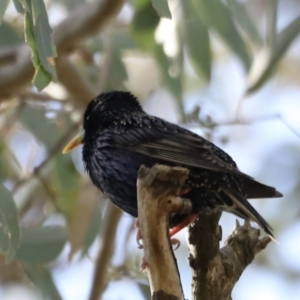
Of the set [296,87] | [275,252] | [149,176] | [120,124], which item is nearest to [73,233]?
[120,124]

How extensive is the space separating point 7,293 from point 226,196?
2.82m

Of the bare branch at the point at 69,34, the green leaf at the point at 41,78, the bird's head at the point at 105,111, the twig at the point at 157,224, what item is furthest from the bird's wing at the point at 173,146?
the bare branch at the point at 69,34

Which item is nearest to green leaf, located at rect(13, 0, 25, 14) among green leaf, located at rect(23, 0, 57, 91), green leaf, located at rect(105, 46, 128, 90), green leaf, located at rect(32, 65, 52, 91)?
green leaf, located at rect(23, 0, 57, 91)

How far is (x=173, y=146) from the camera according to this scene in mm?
2646

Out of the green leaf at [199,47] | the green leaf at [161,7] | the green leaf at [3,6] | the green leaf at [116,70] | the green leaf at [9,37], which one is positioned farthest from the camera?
the green leaf at [116,70]

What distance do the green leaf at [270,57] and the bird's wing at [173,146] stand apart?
79 cm

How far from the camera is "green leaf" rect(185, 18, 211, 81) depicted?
360 centimetres

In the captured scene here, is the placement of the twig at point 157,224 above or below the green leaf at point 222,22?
below

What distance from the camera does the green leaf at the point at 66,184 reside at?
157 inches

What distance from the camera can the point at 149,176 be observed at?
219 centimetres

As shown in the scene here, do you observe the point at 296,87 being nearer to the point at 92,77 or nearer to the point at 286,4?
the point at 286,4

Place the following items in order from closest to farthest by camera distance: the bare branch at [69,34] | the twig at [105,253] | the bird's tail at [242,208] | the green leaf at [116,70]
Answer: the bird's tail at [242,208] < the bare branch at [69,34] < the twig at [105,253] < the green leaf at [116,70]

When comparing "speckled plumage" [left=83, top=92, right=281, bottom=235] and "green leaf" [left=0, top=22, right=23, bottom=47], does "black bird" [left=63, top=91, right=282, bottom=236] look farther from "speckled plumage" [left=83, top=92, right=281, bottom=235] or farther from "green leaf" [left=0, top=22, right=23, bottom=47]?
"green leaf" [left=0, top=22, right=23, bottom=47]

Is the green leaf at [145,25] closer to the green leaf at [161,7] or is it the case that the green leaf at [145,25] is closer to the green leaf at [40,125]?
the green leaf at [40,125]
